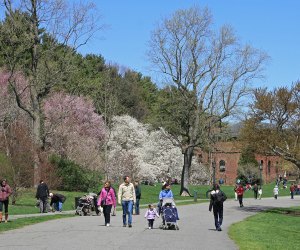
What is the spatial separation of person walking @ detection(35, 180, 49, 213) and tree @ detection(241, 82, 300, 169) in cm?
1362

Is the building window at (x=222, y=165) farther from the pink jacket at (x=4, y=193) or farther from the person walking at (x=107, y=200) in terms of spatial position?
the person walking at (x=107, y=200)

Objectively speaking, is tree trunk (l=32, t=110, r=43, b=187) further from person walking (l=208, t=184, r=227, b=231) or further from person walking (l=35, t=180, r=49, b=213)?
person walking (l=208, t=184, r=227, b=231)

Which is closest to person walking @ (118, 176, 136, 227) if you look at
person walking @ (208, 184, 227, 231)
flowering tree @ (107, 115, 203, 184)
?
person walking @ (208, 184, 227, 231)

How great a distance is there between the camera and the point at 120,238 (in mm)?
15961

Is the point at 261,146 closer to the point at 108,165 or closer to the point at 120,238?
the point at 120,238

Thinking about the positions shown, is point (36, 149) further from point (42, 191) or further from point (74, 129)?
point (74, 129)

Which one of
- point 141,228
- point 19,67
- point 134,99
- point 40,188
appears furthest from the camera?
point 134,99

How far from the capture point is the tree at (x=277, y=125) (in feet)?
113

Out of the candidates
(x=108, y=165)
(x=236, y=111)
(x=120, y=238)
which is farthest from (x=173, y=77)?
(x=120, y=238)

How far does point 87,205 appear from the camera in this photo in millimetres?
27344

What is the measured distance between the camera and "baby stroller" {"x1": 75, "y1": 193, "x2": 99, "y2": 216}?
27.2 meters

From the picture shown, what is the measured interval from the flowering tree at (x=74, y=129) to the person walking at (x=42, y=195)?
21.7 meters

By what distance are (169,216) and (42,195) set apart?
10208 millimetres

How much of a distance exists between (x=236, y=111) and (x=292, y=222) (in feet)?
90.5
